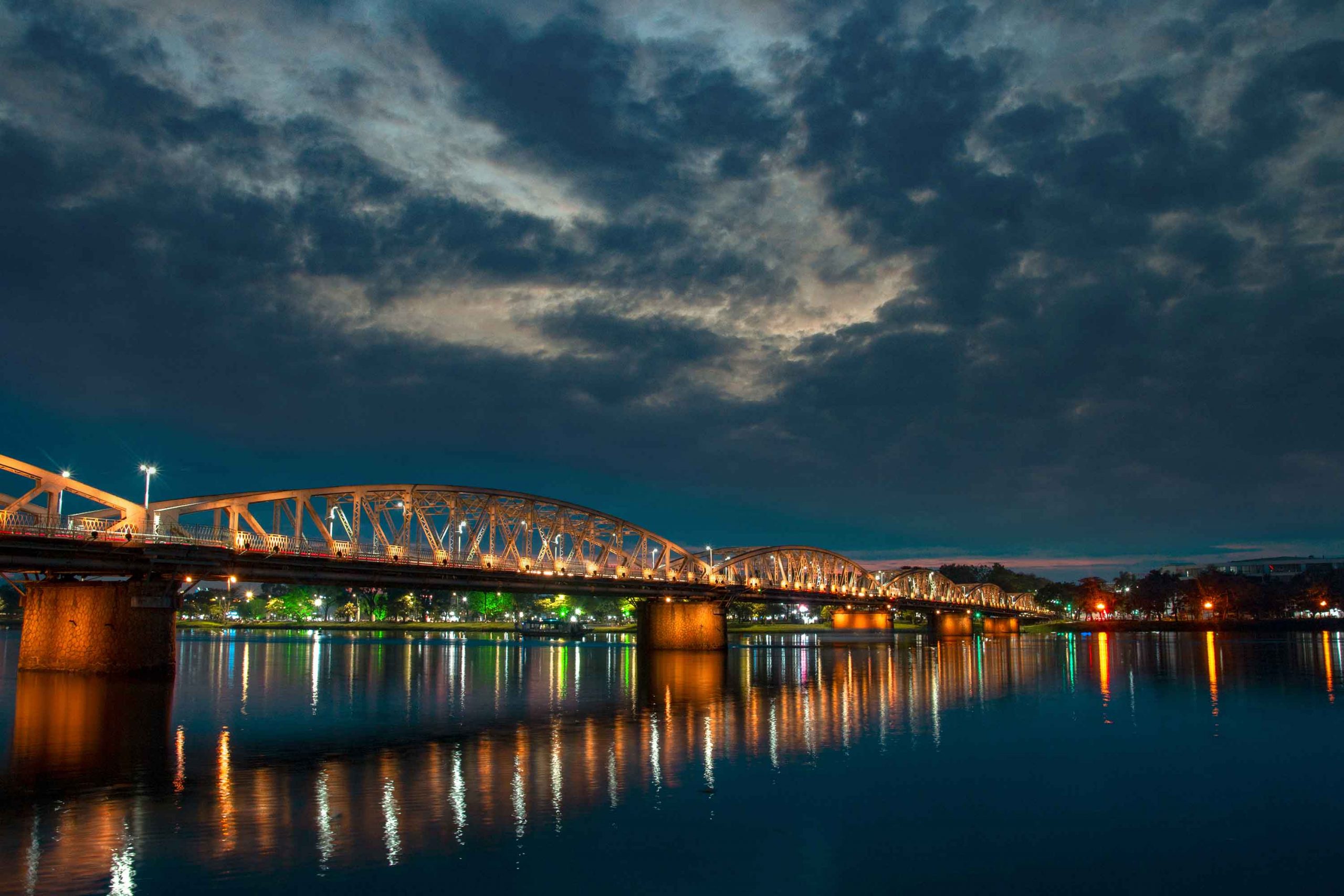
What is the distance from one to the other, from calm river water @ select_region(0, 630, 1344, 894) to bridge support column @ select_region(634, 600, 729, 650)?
4556 centimetres

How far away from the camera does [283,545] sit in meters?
63.0

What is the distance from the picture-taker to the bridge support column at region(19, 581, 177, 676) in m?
56.2

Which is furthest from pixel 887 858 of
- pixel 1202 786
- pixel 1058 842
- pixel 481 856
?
pixel 1202 786

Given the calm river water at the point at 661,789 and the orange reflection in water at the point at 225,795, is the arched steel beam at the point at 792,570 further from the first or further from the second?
the orange reflection in water at the point at 225,795

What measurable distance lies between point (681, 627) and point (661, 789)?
266 ft

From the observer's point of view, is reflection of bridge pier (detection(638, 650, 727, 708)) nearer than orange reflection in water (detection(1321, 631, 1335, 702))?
Yes

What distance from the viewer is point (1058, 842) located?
23.2m

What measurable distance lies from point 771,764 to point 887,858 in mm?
11542

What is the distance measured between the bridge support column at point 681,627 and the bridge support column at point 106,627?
5734cm

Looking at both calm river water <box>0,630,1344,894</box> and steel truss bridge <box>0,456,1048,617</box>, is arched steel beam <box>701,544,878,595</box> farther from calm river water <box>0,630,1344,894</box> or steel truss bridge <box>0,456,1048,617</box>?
calm river water <box>0,630,1344,894</box>

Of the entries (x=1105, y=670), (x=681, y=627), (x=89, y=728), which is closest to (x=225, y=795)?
(x=89, y=728)

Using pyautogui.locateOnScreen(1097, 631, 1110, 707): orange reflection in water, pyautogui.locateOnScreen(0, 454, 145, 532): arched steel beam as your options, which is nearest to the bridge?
pyautogui.locateOnScreen(0, 454, 145, 532): arched steel beam

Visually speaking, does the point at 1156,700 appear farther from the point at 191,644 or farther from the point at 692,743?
the point at 191,644

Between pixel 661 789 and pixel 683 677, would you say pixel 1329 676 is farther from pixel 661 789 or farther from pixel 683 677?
pixel 661 789
